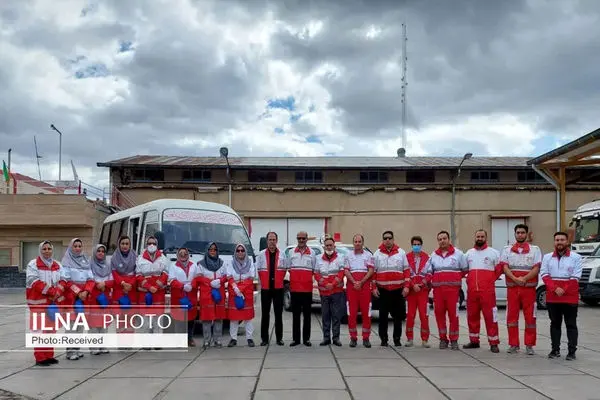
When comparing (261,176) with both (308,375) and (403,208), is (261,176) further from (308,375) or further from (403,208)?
(308,375)

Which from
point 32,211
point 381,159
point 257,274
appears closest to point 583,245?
point 257,274

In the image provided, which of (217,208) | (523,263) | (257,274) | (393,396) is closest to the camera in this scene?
(393,396)

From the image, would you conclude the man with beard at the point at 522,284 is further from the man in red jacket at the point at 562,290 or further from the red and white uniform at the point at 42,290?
the red and white uniform at the point at 42,290

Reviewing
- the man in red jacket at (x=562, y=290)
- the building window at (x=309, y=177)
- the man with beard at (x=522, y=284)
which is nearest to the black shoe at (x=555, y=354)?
the man in red jacket at (x=562, y=290)

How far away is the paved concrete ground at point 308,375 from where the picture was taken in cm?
729

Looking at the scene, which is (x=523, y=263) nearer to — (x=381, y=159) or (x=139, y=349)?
(x=139, y=349)

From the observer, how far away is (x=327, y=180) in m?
33.5

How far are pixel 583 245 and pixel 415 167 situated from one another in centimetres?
1346

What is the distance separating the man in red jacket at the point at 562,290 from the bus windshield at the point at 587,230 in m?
11.8

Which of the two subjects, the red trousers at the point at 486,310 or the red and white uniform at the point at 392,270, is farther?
the red and white uniform at the point at 392,270

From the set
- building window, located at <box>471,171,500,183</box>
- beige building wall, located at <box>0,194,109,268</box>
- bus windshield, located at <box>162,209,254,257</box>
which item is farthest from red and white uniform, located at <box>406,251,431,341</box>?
building window, located at <box>471,171,500,183</box>

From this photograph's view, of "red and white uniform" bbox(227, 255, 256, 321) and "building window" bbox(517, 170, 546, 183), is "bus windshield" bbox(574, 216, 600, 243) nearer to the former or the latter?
"building window" bbox(517, 170, 546, 183)

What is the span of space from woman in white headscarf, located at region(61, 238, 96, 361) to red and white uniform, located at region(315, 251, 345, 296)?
3839 mm

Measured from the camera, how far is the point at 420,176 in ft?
110
